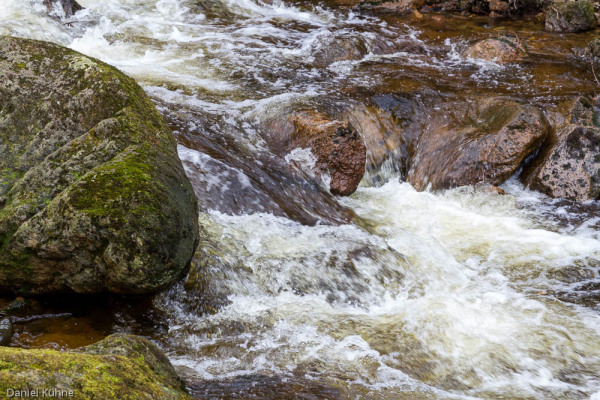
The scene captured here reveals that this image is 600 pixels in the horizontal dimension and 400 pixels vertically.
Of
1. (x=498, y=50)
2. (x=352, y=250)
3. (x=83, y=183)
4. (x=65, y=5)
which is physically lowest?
(x=352, y=250)

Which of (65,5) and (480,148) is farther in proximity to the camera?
(65,5)

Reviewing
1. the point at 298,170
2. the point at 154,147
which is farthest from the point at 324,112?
the point at 154,147

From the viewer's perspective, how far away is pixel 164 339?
13.1 ft

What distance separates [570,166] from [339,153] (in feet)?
11.6

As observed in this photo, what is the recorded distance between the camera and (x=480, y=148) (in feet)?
25.7

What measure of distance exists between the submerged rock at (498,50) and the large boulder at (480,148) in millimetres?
2867

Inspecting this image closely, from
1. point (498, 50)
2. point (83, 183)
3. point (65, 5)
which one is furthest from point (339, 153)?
point (65, 5)

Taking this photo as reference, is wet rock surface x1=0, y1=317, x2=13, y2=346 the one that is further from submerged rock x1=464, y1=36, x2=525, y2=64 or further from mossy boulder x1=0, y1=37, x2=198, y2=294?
submerged rock x1=464, y1=36, x2=525, y2=64

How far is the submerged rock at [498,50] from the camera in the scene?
10.7 meters

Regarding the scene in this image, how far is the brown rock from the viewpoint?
720 centimetres

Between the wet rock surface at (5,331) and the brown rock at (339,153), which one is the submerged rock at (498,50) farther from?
the wet rock surface at (5,331)

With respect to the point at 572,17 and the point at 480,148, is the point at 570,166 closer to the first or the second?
the point at 480,148

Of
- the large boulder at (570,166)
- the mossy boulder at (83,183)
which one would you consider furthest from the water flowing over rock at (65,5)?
the large boulder at (570,166)

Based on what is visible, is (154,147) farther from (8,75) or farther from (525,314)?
(525,314)
